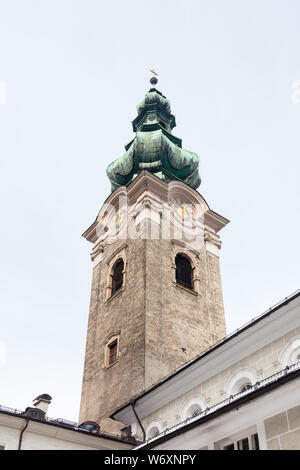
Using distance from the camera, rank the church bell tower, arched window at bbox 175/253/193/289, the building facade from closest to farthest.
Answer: the building facade → the church bell tower → arched window at bbox 175/253/193/289

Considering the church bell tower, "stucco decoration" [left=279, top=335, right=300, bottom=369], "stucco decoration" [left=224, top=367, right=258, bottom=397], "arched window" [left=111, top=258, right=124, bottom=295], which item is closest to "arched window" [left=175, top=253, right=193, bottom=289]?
the church bell tower

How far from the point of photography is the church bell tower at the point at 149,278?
2155 cm

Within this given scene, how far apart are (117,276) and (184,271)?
3.31 meters

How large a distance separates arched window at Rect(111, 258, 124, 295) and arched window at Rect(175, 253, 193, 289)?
2.73 metres

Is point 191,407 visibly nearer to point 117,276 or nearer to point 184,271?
point 184,271

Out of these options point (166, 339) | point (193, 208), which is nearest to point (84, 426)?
point (166, 339)

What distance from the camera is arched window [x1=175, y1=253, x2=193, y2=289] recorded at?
25.3m

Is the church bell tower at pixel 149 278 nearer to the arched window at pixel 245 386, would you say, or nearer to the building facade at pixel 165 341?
the building facade at pixel 165 341

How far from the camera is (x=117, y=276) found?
2619 cm

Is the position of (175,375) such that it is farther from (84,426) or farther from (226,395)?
(84,426)

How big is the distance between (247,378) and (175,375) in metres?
2.57

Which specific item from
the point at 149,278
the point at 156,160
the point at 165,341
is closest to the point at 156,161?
the point at 156,160

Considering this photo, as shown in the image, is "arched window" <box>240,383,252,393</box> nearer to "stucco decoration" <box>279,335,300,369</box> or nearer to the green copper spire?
"stucco decoration" <box>279,335,300,369</box>

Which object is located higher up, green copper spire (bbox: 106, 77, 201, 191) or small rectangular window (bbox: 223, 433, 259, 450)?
green copper spire (bbox: 106, 77, 201, 191)
